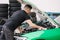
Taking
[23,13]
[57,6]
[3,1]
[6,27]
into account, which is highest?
[3,1]

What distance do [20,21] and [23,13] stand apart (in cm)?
18

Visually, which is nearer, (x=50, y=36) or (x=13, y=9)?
(x=50, y=36)

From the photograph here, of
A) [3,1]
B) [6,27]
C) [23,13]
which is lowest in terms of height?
[6,27]

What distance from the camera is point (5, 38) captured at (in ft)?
13.2

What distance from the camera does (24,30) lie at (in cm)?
394

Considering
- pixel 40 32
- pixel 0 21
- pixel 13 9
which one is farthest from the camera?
pixel 13 9

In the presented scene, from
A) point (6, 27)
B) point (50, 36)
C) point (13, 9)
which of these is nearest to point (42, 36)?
point (50, 36)

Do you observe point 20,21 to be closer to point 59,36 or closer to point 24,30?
point 24,30

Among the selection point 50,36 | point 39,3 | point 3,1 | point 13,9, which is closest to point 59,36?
point 50,36

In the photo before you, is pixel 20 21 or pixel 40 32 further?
pixel 20 21

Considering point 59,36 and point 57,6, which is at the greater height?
point 57,6

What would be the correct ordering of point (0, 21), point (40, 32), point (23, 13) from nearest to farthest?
point (40, 32), point (23, 13), point (0, 21)

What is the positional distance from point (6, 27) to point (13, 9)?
292 centimetres

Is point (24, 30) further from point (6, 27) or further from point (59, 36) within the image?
point (59, 36)
